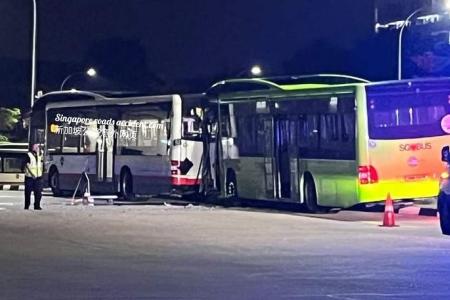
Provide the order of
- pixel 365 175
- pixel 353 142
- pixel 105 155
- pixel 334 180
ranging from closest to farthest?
pixel 365 175 → pixel 353 142 → pixel 334 180 → pixel 105 155

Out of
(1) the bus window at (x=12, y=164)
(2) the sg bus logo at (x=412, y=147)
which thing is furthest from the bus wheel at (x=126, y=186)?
(1) the bus window at (x=12, y=164)

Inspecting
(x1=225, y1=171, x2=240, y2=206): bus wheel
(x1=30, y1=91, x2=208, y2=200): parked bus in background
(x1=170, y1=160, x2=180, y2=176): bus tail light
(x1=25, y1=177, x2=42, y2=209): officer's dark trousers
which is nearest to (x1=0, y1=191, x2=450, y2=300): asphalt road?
(x1=25, y1=177, x2=42, y2=209): officer's dark trousers

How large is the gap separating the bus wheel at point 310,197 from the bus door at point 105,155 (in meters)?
8.96

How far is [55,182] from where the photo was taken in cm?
3831

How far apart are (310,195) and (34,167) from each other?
23.6ft

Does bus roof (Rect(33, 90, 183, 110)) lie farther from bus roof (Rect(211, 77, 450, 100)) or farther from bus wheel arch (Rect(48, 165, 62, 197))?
bus wheel arch (Rect(48, 165, 62, 197))

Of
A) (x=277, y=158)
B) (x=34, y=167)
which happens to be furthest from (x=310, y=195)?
(x=34, y=167)

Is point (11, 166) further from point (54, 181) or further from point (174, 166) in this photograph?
point (174, 166)

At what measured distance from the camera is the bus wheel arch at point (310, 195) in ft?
92.9

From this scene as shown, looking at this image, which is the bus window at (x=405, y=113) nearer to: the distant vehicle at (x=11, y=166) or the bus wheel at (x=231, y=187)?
the bus wheel at (x=231, y=187)

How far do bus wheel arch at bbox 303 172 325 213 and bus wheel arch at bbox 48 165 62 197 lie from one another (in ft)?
39.7

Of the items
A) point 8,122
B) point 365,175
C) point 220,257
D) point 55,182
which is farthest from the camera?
point 8,122

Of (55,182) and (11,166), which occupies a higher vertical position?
(11,166)

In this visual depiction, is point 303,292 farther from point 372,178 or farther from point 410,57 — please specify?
point 410,57
